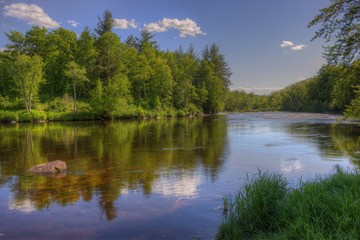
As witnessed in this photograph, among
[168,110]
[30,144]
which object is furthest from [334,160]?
[168,110]

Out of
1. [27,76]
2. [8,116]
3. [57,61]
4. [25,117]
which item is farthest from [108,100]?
[57,61]

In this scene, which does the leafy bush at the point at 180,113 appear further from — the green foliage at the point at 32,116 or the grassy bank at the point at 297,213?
the grassy bank at the point at 297,213

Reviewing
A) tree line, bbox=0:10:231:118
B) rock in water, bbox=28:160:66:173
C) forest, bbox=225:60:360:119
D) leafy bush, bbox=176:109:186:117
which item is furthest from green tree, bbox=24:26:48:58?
rock in water, bbox=28:160:66:173

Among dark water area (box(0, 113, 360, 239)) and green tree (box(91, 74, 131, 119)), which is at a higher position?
green tree (box(91, 74, 131, 119))

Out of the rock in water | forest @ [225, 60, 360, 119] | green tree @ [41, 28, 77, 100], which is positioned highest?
green tree @ [41, 28, 77, 100]

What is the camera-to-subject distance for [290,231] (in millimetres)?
6191

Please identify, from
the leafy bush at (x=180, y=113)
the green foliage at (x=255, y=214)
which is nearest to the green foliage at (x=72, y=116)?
the leafy bush at (x=180, y=113)

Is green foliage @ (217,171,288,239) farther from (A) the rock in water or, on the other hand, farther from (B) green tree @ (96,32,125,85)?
(B) green tree @ (96,32,125,85)

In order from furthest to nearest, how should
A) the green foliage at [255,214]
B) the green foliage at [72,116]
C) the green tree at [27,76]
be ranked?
the green foliage at [72,116] < the green tree at [27,76] < the green foliage at [255,214]

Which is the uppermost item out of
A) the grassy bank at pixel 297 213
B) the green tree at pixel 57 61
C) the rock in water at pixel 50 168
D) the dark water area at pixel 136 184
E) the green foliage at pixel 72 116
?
the green tree at pixel 57 61

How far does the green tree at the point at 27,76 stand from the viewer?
184ft

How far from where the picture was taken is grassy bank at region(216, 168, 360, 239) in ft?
19.7

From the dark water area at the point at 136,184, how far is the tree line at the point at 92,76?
3752 cm

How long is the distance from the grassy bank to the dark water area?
3.37 feet
